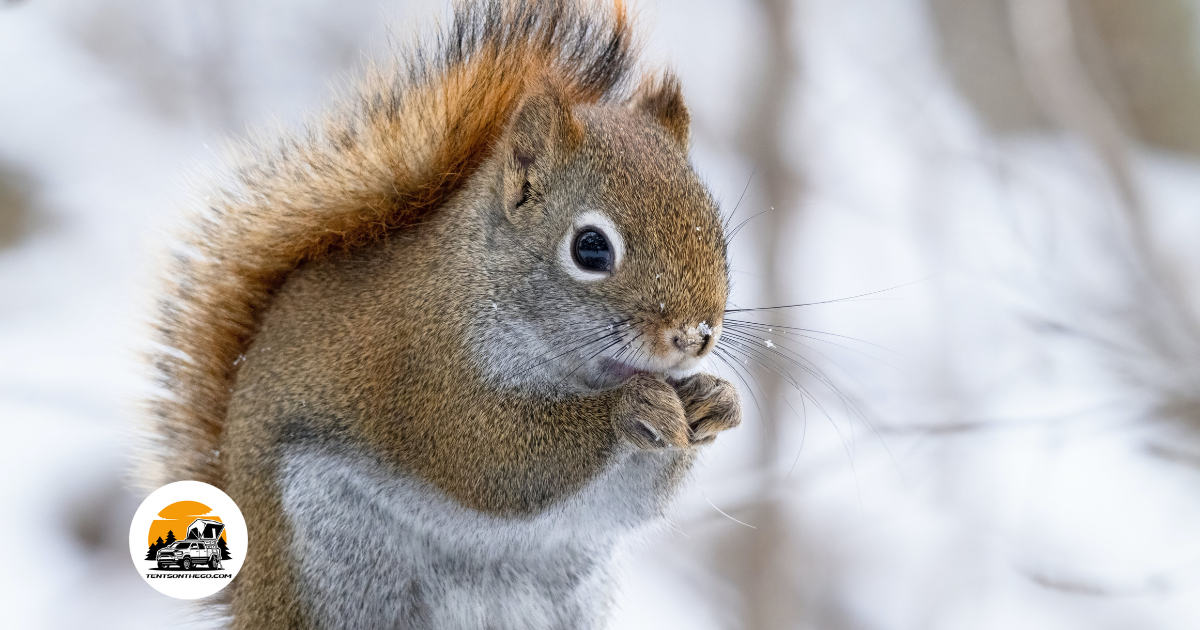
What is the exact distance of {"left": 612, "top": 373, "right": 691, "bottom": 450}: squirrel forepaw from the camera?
1.07 metres

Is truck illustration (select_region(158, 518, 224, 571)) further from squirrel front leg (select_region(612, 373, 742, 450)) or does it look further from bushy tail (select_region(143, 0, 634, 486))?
squirrel front leg (select_region(612, 373, 742, 450))

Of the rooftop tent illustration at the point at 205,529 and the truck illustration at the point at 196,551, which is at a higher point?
the rooftop tent illustration at the point at 205,529

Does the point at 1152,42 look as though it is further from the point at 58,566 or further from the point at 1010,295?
the point at 58,566

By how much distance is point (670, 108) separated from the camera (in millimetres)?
1327

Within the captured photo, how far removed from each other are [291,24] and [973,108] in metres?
2.28

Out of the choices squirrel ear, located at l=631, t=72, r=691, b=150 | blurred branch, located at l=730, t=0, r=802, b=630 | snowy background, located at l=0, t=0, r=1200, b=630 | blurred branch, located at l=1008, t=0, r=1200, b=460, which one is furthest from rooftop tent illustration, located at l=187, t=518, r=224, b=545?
blurred branch, located at l=1008, t=0, r=1200, b=460

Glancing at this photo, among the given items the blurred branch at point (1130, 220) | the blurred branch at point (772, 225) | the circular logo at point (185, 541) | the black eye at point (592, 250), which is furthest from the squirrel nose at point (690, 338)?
the blurred branch at point (1130, 220)

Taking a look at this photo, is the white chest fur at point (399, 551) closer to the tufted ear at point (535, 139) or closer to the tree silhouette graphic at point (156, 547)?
the tree silhouette graphic at point (156, 547)

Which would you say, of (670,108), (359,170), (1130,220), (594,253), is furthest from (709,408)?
(1130,220)

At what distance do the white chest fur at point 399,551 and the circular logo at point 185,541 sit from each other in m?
0.06

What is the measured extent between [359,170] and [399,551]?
0.52 m

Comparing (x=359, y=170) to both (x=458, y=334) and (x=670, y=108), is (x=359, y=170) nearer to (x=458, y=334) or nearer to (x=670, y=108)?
(x=458, y=334)

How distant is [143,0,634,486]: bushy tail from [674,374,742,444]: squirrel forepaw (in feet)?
1.53

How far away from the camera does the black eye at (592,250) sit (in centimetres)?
112
